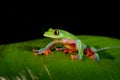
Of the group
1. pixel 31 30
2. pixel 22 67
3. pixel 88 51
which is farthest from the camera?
pixel 31 30

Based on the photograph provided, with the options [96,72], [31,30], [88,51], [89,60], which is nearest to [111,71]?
[96,72]

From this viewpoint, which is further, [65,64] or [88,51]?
[88,51]

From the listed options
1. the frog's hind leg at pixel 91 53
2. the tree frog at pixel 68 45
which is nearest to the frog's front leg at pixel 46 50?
the tree frog at pixel 68 45

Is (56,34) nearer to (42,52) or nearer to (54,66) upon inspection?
(42,52)

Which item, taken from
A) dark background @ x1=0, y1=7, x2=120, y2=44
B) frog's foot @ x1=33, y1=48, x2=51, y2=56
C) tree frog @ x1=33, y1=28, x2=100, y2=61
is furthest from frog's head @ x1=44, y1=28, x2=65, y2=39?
dark background @ x1=0, y1=7, x2=120, y2=44

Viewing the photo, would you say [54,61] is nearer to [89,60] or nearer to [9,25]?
[89,60]

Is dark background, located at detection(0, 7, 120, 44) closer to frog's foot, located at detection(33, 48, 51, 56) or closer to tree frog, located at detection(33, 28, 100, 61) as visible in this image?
tree frog, located at detection(33, 28, 100, 61)
